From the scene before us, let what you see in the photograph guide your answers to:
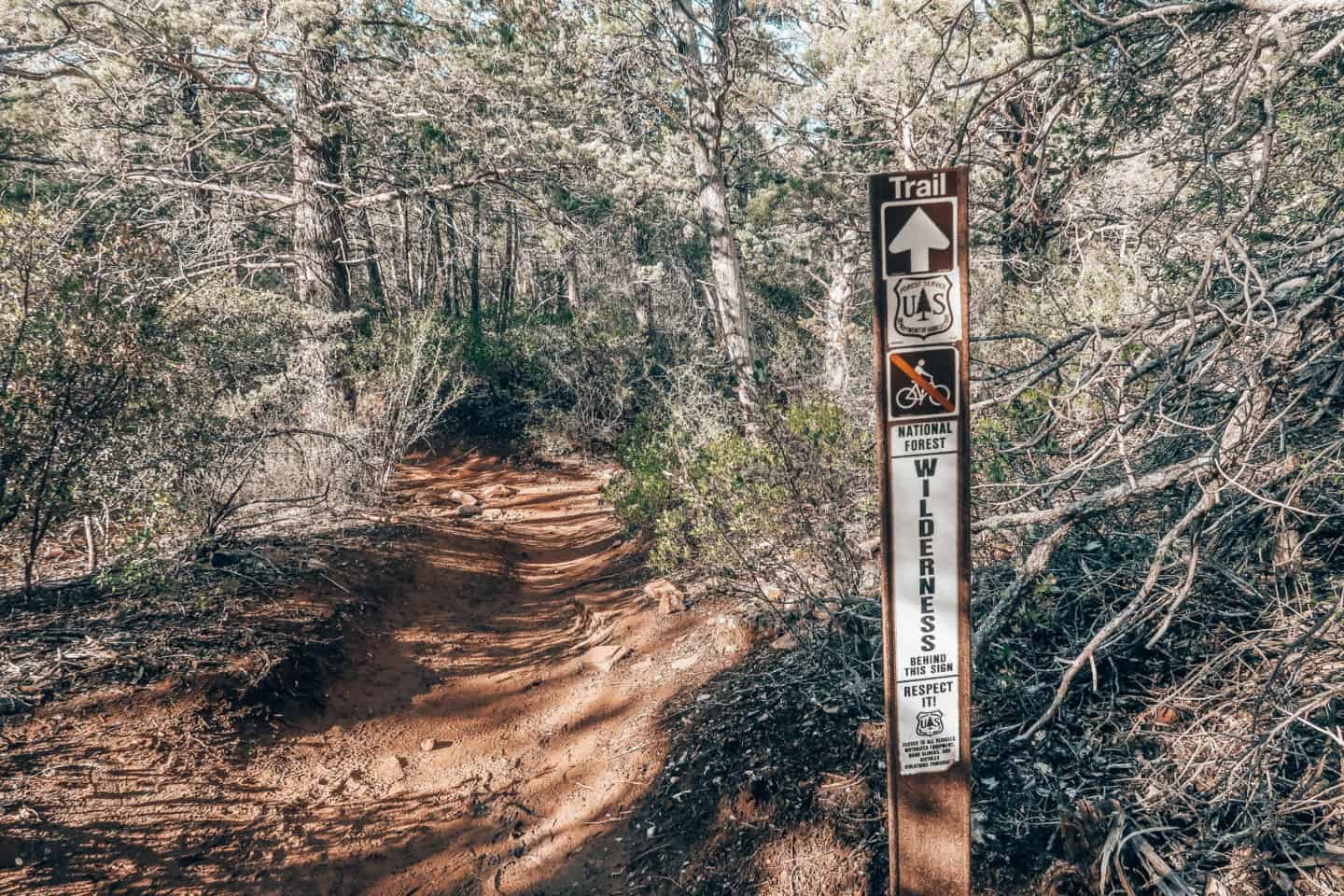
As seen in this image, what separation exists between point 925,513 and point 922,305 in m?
0.64

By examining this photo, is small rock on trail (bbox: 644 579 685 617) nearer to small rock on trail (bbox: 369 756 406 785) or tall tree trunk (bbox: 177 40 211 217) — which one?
small rock on trail (bbox: 369 756 406 785)

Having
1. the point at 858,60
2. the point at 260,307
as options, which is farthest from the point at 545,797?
the point at 858,60

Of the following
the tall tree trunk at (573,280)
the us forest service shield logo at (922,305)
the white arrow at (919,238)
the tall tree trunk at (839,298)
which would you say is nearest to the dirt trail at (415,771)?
the us forest service shield logo at (922,305)

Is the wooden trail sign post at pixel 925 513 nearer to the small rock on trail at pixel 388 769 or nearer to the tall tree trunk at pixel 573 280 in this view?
the small rock on trail at pixel 388 769

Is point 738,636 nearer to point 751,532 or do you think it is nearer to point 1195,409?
point 751,532

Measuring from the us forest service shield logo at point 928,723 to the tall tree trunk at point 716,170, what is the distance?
6950 mm

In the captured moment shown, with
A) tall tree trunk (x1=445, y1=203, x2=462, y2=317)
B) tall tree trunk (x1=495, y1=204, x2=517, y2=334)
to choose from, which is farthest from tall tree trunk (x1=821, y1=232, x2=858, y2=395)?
tall tree trunk (x1=445, y1=203, x2=462, y2=317)

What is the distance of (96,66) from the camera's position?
809 cm

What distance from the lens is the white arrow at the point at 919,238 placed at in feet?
6.88

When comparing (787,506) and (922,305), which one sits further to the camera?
(787,506)

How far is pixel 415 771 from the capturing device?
5.07 m

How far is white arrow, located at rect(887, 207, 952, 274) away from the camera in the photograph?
82.5 inches

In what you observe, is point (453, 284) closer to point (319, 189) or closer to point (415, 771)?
point (319, 189)

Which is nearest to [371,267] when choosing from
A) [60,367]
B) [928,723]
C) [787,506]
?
[60,367]
